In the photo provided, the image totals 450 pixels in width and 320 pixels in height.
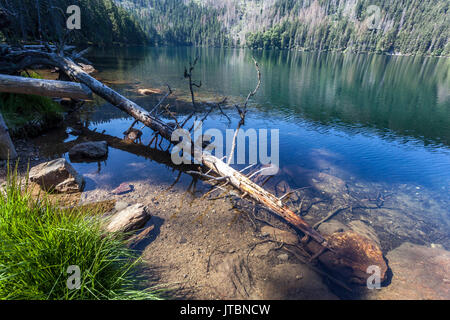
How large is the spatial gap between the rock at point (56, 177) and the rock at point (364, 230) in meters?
8.65

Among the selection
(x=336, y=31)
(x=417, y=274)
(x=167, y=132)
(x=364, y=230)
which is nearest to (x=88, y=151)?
(x=167, y=132)

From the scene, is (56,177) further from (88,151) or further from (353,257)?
(353,257)

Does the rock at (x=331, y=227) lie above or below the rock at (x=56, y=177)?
below

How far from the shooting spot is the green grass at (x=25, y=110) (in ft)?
29.9

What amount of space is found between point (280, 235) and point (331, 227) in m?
1.72

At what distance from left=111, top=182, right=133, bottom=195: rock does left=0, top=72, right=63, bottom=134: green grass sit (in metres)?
5.84

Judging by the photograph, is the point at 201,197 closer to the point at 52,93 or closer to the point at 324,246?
the point at 324,246

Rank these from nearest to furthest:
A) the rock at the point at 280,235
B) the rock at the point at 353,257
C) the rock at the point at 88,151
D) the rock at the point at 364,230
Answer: the rock at the point at 353,257 < the rock at the point at 280,235 < the rock at the point at 364,230 < the rock at the point at 88,151

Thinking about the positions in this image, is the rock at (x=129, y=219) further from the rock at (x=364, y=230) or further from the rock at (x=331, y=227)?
the rock at (x=364, y=230)

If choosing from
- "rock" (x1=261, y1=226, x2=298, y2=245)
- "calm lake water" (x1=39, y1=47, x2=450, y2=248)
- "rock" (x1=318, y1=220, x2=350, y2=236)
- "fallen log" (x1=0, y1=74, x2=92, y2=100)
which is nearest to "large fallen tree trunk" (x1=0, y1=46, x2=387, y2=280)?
"rock" (x1=261, y1=226, x2=298, y2=245)

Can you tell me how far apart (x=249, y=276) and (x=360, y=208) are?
16.6 feet

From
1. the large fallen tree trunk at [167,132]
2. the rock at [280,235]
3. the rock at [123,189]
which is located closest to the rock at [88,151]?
the rock at [123,189]

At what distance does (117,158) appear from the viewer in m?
9.32

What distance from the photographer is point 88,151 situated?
8836 mm
